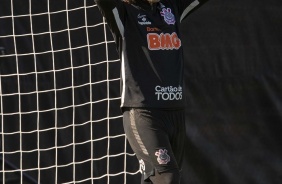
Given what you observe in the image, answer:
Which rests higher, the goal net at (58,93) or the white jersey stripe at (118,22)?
the white jersey stripe at (118,22)

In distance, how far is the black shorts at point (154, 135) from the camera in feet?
15.7

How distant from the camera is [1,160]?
641 cm

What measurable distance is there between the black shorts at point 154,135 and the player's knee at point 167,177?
2 cm

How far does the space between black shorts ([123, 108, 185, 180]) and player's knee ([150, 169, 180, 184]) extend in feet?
0.07

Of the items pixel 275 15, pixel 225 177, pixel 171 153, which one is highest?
pixel 275 15

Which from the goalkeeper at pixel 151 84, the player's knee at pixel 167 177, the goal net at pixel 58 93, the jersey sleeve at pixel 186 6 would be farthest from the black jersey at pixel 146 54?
the goal net at pixel 58 93

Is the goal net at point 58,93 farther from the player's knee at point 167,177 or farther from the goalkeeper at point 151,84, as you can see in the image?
the player's knee at point 167,177

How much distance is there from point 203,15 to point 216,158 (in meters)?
1.22

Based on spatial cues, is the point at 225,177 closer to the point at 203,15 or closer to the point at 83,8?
the point at 203,15

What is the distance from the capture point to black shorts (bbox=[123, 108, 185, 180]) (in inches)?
188

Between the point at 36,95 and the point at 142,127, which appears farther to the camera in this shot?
the point at 36,95

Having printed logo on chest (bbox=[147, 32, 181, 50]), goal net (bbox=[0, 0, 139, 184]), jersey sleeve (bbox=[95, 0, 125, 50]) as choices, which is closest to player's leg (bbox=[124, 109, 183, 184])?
printed logo on chest (bbox=[147, 32, 181, 50])

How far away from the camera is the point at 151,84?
16.0ft

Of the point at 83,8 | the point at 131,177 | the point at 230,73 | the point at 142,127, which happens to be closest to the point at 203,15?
the point at 230,73
